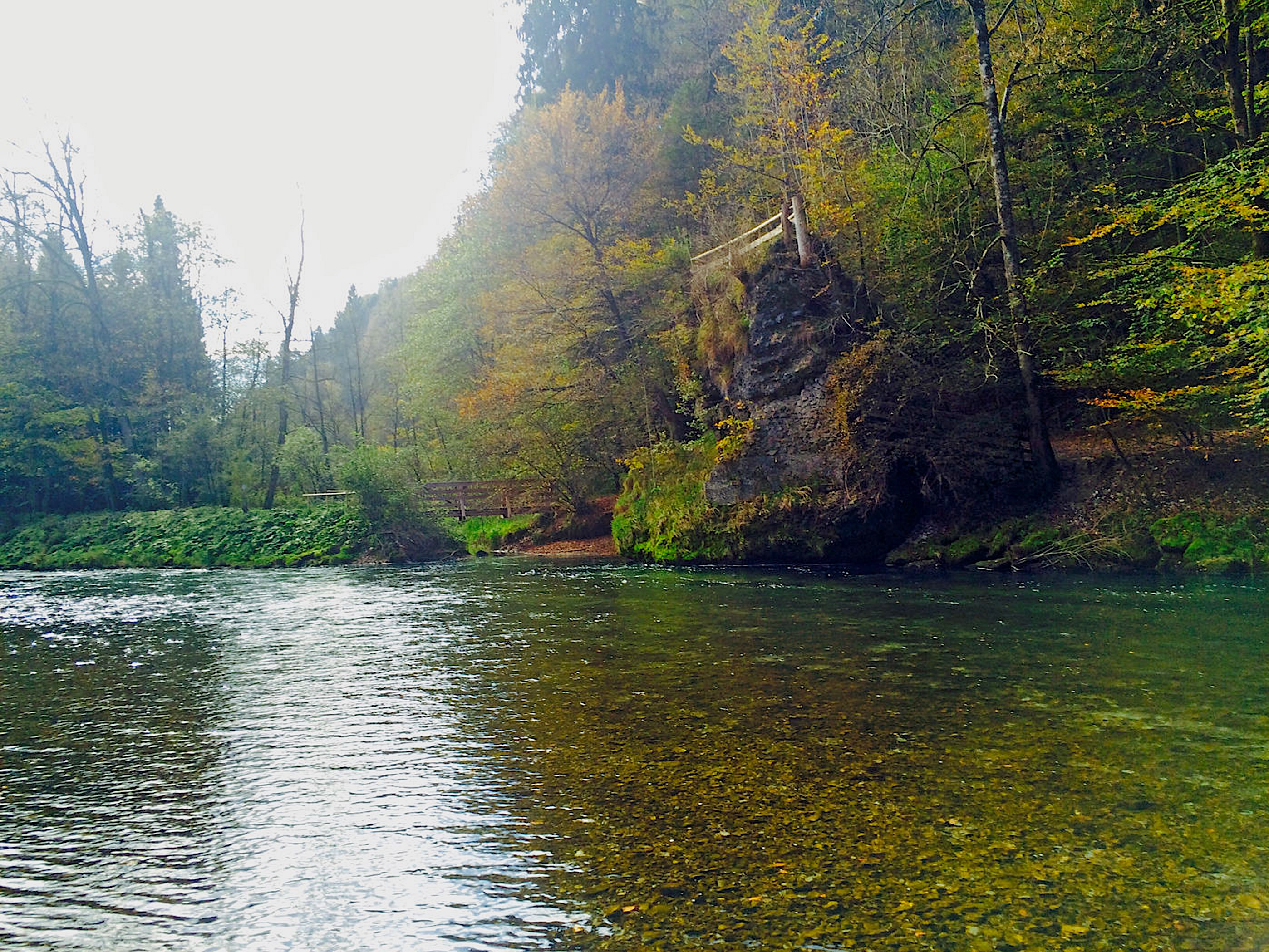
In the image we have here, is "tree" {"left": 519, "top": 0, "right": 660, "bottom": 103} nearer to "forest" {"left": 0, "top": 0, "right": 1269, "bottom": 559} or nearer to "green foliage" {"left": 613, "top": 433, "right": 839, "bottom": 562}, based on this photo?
"forest" {"left": 0, "top": 0, "right": 1269, "bottom": 559}

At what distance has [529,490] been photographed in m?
30.3

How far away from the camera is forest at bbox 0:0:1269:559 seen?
14.9m

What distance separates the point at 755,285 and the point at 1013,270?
588 centimetres

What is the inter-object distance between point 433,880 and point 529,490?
26558 mm

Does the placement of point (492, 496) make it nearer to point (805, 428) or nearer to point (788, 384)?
point (788, 384)

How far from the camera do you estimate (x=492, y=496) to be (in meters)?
31.1

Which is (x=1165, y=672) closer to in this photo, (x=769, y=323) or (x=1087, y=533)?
(x=1087, y=533)

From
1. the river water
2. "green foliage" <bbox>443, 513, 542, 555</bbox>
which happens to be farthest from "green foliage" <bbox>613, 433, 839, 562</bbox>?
the river water

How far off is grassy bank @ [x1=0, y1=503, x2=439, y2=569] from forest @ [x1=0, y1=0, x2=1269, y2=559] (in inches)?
79.6

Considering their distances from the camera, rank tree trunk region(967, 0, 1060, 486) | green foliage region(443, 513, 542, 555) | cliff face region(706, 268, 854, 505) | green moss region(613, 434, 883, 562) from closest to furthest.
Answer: tree trunk region(967, 0, 1060, 486) → green moss region(613, 434, 883, 562) → cliff face region(706, 268, 854, 505) → green foliage region(443, 513, 542, 555)

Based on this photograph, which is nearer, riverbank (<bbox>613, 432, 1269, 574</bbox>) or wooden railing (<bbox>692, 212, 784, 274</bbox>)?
riverbank (<bbox>613, 432, 1269, 574</bbox>)

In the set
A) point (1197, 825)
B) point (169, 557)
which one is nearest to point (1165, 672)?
point (1197, 825)

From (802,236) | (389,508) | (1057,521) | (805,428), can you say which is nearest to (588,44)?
(802,236)

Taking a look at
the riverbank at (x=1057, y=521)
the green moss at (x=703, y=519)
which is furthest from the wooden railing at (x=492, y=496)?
the riverbank at (x=1057, y=521)
